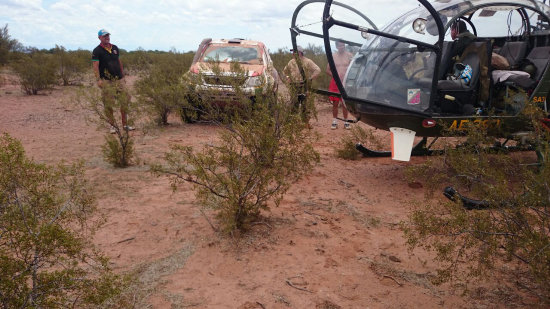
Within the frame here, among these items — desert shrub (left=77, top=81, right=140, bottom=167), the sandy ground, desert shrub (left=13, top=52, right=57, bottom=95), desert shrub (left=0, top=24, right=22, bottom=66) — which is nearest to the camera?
the sandy ground

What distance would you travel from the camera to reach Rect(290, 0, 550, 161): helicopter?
479 centimetres

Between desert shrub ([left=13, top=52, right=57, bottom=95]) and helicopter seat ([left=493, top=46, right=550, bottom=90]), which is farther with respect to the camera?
desert shrub ([left=13, top=52, right=57, bottom=95])

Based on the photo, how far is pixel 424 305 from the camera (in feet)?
9.91

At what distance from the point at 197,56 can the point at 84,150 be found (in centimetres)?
371

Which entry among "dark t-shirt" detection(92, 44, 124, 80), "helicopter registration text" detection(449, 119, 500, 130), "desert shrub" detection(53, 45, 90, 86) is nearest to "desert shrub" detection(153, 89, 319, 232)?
"helicopter registration text" detection(449, 119, 500, 130)

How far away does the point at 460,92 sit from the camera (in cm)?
516

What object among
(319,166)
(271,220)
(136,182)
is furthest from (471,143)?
(136,182)

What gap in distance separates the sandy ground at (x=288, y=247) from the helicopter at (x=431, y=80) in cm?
96

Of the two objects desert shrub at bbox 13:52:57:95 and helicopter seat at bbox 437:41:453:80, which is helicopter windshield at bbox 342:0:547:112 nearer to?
helicopter seat at bbox 437:41:453:80

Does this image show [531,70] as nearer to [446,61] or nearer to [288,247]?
[446,61]

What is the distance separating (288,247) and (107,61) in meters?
5.64

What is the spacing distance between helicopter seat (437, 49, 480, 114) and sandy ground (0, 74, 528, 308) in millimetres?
1119

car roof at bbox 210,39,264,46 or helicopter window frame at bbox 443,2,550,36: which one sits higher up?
car roof at bbox 210,39,264,46

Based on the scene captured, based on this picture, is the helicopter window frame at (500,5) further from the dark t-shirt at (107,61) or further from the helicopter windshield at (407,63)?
the dark t-shirt at (107,61)
